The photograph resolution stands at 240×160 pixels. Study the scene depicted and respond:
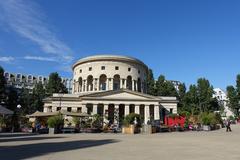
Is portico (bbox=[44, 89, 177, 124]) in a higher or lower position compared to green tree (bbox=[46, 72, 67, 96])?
lower

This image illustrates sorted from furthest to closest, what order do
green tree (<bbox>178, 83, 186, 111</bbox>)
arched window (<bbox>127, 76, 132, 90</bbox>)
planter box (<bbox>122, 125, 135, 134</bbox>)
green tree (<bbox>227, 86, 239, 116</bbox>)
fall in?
1. green tree (<bbox>227, 86, 239, 116</bbox>)
2. green tree (<bbox>178, 83, 186, 111</bbox>)
3. arched window (<bbox>127, 76, 132, 90</bbox>)
4. planter box (<bbox>122, 125, 135, 134</bbox>)

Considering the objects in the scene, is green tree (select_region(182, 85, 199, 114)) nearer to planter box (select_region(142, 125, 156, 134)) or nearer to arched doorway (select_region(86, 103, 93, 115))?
arched doorway (select_region(86, 103, 93, 115))

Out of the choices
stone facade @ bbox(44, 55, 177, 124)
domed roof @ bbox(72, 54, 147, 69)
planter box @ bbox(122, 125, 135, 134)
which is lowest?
planter box @ bbox(122, 125, 135, 134)

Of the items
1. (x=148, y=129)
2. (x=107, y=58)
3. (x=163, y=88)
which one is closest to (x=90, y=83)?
(x=107, y=58)

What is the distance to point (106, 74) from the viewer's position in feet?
249

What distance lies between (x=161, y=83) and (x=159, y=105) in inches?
938

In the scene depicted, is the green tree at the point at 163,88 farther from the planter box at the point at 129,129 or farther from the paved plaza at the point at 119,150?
the paved plaza at the point at 119,150

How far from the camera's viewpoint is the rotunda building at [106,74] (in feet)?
249

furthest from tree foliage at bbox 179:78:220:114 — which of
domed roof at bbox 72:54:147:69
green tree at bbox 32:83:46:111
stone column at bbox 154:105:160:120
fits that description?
green tree at bbox 32:83:46:111

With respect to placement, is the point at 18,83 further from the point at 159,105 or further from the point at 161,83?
the point at 159,105

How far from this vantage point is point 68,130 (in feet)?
119

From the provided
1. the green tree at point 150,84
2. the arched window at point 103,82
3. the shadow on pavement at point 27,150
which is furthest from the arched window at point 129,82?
the shadow on pavement at point 27,150

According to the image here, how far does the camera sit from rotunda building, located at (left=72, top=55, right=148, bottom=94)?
75.8 meters

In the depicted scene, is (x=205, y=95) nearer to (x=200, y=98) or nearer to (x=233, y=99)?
(x=200, y=98)
